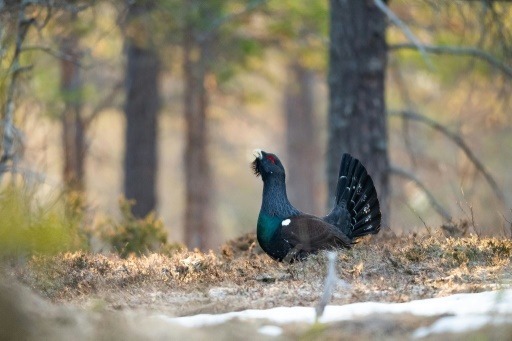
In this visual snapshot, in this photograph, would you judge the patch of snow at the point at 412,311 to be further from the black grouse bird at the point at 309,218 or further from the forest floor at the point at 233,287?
the black grouse bird at the point at 309,218

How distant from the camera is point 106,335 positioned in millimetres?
4629

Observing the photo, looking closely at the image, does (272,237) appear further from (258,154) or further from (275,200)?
(258,154)

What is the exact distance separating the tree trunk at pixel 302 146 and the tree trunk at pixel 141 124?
29.8ft

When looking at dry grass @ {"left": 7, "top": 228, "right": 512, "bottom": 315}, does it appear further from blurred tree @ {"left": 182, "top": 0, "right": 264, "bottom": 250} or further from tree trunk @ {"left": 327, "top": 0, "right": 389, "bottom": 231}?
blurred tree @ {"left": 182, "top": 0, "right": 264, "bottom": 250}

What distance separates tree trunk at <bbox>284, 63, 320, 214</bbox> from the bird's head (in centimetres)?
1794

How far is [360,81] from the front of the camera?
37.8 ft

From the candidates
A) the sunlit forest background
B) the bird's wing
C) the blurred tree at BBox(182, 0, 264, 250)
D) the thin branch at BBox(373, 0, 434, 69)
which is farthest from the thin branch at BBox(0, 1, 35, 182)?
the blurred tree at BBox(182, 0, 264, 250)

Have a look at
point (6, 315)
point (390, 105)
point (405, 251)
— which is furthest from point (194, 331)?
point (390, 105)

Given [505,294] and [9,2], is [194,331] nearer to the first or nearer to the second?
[505,294]

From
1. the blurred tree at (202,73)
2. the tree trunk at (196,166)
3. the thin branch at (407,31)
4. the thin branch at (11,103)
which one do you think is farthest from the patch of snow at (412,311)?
the tree trunk at (196,166)

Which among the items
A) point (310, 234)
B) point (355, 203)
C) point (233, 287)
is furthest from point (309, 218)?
point (233, 287)

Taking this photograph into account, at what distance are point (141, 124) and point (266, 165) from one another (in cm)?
991

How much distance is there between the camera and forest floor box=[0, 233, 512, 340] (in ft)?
15.4

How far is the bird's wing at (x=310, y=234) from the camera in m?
7.29
